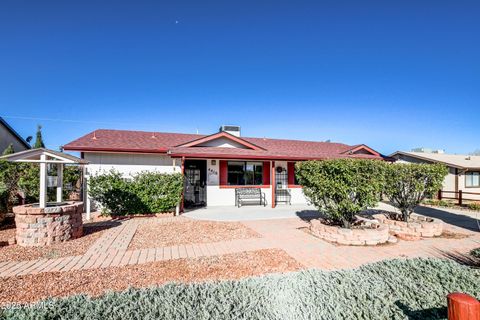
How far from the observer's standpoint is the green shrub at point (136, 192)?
9.74 m

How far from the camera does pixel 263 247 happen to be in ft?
19.6

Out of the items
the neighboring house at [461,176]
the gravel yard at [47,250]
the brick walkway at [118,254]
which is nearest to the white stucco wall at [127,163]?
the gravel yard at [47,250]

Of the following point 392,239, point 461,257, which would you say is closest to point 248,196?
point 392,239

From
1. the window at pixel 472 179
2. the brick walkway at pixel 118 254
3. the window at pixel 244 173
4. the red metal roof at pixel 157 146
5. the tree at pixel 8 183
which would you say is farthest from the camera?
the window at pixel 472 179

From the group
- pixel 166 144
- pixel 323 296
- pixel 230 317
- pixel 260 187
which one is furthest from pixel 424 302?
pixel 166 144

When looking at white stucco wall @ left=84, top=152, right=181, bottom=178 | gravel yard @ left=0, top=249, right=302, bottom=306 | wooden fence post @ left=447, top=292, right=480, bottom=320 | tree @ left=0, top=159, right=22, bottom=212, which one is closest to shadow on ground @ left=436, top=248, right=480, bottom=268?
gravel yard @ left=0, top=249, right=302, bottom=306

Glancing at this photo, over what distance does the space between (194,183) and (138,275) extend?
949 centimetres

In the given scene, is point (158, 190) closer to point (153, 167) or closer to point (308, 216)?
point (153, 167)

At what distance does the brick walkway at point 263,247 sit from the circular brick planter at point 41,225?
0.99 meters

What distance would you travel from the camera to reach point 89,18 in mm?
9094

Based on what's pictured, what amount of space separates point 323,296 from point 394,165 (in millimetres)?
6057

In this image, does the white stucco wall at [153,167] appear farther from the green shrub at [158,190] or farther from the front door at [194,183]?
the green shrub at [158,190]

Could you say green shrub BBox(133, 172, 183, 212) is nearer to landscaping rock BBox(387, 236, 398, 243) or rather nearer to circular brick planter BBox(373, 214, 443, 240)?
landscaping rock BBox(387, 236, 398, 243)

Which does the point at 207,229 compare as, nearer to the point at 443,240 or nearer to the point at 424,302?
the point at 424,302
